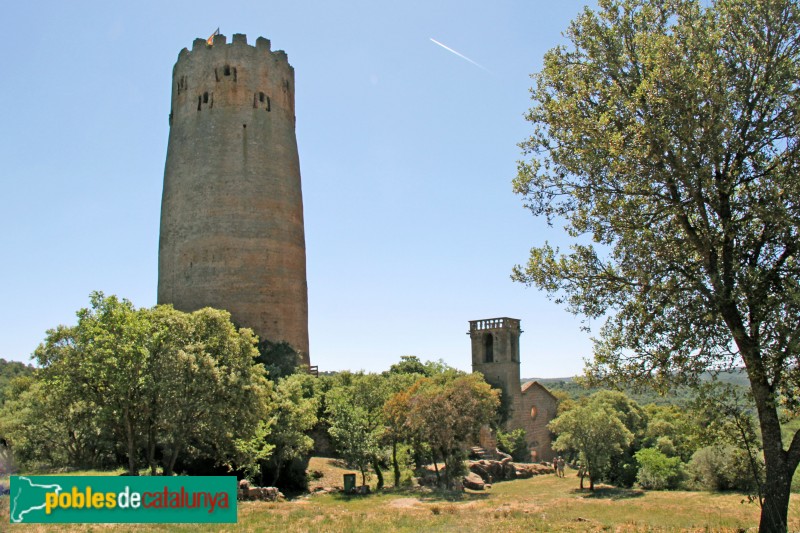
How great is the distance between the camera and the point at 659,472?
31.2 m

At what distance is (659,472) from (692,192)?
2528 centimetres

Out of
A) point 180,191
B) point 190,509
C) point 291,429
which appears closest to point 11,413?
point 180,191

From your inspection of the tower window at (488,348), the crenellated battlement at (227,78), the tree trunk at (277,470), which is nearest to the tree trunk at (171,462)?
the tree trunk at (277,470)

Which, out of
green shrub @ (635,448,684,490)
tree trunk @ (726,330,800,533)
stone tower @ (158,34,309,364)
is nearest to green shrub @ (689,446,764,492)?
green shrub @ (635,448,684,490)

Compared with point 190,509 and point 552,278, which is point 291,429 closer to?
point 190,509

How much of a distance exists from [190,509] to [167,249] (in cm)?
2712

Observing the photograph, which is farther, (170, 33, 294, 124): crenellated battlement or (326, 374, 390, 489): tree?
(170, 33, 294, 124): crenellated battlement

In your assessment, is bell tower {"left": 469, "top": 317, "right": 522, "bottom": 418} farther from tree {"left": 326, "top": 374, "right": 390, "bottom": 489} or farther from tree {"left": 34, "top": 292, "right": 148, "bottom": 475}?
tree {"left": 34, "top": 292, "right": 148, "bottom": 475}

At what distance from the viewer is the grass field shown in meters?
12.8

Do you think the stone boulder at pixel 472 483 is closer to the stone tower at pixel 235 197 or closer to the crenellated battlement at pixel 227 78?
the stone tower at pixel 235 197

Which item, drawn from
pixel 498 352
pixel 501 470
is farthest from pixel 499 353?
pixel 501 470

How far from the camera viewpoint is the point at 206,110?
123ft

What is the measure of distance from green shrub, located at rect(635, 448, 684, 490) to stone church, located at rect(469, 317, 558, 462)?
1616cm

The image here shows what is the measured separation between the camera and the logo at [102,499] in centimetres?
1150
